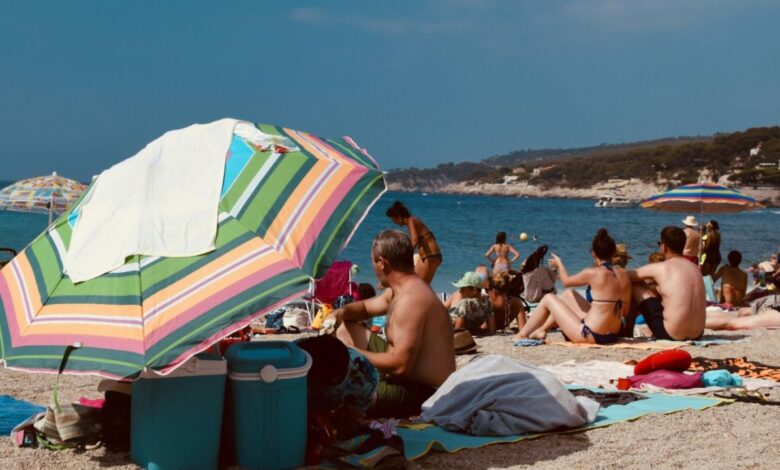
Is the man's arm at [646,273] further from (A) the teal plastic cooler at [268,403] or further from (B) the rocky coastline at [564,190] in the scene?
(B) the rocky coastline at [564,190]

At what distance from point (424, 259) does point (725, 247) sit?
70.7 ft

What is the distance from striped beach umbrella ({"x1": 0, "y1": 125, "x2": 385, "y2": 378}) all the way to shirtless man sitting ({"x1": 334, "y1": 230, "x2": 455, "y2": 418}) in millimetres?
569

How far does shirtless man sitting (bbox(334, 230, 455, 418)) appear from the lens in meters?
3.98

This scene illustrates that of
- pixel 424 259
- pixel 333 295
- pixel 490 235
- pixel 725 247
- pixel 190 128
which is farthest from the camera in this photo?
pixel 490 235

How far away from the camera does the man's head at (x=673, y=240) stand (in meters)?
7.35

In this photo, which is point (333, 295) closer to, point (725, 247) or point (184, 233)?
point (184, 233)

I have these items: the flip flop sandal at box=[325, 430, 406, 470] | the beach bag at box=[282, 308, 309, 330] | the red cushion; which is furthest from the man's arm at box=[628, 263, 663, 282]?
the flip flop sandal at box=[325, 430, 406, 470]

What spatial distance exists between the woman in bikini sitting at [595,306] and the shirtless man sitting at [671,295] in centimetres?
18

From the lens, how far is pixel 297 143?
3633mm

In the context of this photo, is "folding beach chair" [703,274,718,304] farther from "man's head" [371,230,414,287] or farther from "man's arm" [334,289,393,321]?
"man's head" [371,230,414,287]

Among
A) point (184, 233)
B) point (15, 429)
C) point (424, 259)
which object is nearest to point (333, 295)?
point (424, 259)

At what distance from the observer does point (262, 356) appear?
11.3ft

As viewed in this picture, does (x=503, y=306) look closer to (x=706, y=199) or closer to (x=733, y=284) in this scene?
(x=733, y=284)

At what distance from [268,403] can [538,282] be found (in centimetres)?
764
